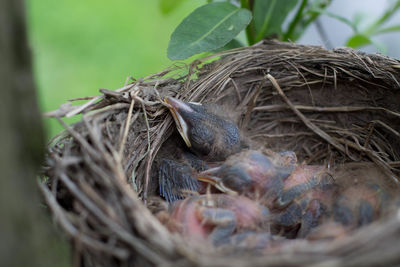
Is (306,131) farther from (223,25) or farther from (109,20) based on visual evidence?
(109,20)

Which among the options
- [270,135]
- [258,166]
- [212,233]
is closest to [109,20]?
[270,135]

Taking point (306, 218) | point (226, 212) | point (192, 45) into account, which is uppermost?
point (192, 45)

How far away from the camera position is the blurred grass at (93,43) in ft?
4.99

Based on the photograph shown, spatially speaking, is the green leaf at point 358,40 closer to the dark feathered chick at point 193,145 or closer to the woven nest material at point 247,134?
the woven nest material at point 247,134

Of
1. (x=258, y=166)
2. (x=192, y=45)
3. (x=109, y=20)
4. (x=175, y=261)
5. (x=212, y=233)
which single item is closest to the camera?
(x=175, y=261)

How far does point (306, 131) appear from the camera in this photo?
116cm

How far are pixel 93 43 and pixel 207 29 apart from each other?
0.76 m

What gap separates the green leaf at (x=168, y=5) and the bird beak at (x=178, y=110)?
0.59 metres

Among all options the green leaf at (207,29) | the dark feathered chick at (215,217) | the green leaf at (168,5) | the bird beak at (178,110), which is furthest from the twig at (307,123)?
the green leaf at (168,5)

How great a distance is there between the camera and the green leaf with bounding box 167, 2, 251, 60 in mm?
1002

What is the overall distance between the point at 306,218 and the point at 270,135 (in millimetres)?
357

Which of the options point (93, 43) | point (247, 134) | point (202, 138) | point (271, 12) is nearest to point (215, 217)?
point (202, 138)

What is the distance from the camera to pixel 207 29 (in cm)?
107

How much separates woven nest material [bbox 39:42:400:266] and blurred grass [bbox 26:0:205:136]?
55 cm
